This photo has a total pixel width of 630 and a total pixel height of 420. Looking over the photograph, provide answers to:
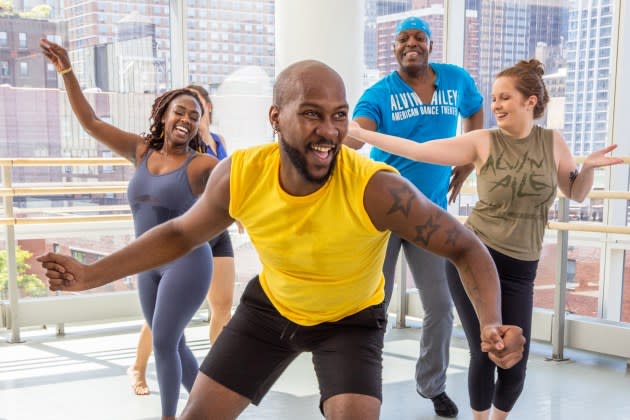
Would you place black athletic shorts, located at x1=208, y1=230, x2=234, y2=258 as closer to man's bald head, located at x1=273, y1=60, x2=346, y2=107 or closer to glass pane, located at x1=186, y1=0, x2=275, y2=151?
man's bald head, located at x1=273, y1=60, x2=346, y2=107

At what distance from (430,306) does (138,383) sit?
167 centimetres

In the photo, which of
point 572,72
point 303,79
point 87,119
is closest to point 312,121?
point 303,79

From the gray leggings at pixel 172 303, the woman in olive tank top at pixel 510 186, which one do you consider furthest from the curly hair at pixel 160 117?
the woman in olive tank top at pixel 510 186

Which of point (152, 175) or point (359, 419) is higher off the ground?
point (152, 175)

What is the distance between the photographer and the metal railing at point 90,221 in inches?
172

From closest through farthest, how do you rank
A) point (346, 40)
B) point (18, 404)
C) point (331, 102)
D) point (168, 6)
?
point (331, 102) < point (18, 404) < point (346, 40) < point (168, 6)

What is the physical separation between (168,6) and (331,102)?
4.47 m

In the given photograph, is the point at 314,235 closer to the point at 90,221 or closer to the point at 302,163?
the point at 302,163

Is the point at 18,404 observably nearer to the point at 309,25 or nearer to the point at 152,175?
the point at 152,175

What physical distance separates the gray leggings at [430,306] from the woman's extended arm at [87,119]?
127 cm

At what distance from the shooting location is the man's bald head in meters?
1.88

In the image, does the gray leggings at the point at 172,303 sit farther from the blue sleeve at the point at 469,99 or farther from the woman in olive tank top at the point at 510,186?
the blue sleeve at the point at 469,99

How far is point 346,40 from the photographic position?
5414 mm

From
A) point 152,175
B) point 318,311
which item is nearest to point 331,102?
point 318,311
